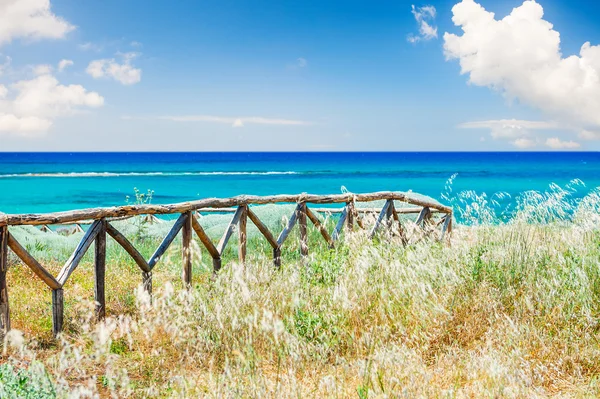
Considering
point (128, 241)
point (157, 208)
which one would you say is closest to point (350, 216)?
point (157, 208)

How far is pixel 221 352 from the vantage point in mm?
4805

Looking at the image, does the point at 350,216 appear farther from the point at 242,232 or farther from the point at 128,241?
the point at 128,241

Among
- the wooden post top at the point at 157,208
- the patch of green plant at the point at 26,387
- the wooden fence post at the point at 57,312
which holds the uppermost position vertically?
the wooden post top at the point at 157,208

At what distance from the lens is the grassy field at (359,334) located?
3762 mm

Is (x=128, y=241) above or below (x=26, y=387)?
above

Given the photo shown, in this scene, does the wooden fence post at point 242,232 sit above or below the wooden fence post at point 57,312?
above

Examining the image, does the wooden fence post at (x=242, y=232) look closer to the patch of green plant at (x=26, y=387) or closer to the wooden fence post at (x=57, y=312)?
the wooden fence post at (x=57, y=312)

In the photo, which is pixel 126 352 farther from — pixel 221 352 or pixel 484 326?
pixel 484 326

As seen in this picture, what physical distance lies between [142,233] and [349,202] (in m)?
5.22

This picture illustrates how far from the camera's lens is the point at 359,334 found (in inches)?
197

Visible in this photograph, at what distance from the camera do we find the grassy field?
376 centimetres

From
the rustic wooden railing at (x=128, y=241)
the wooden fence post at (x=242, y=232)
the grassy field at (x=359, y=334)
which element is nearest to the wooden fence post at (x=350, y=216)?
the rustic wooden railing at (x=128, y=241)

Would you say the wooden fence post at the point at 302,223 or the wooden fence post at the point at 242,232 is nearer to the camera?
the wooden fence post at the point at 242,232

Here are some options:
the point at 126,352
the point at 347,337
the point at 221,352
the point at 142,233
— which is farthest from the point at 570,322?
the point at 142,233
